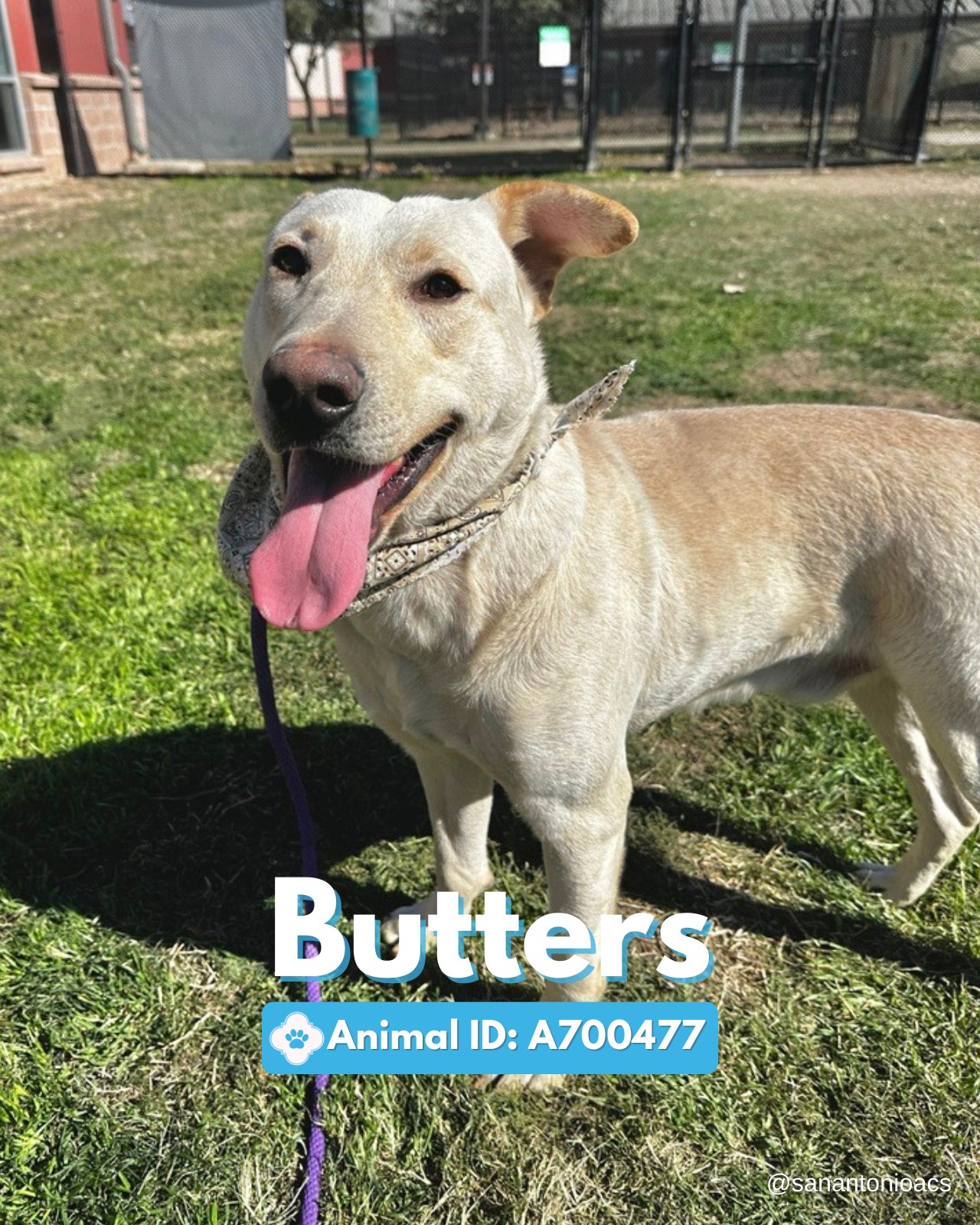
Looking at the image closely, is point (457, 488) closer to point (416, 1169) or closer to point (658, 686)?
point (658, 686)

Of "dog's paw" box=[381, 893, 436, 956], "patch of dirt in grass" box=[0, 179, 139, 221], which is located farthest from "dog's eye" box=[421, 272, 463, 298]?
"patch of dirt in grass" box=[0, 179, 139, 221]

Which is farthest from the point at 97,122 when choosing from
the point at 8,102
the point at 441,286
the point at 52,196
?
the point at 441,286

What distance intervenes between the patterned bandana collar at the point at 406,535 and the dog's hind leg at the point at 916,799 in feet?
3.81

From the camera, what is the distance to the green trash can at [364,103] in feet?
59.4

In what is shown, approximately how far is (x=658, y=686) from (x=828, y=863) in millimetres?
1095

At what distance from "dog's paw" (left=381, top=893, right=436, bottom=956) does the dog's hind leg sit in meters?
1.41

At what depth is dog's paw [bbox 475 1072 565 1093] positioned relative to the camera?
2.40 metres

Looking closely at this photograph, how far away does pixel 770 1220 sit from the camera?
6.98 feet

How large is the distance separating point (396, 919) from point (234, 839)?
65 centimetres

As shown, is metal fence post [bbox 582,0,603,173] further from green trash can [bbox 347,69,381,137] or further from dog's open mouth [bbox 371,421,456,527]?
dog's open mouth [bbox 371,421,456,527]

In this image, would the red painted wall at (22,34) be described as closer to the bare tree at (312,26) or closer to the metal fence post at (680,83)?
the metal fence post at (680,83)

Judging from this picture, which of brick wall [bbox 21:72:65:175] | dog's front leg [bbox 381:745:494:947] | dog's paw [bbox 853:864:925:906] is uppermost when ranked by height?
brick wall [bbox 21:72:65:175]

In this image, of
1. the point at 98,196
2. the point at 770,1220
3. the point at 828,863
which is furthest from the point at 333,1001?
the point at 98,196

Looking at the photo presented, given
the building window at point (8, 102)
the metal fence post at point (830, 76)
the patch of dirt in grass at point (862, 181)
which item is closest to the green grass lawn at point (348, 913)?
the patch of dirt in grass at point (862, 181)
